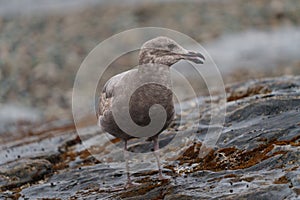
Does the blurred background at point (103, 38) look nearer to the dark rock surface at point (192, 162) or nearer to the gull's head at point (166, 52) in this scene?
the dark rock surface at point (192, 162)

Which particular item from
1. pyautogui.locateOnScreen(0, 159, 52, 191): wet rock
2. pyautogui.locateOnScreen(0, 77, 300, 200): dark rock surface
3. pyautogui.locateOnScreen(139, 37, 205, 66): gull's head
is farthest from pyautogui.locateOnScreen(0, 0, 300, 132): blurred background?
pyautogui.locateOnScreen(139, 37, 205, 66): gull's head

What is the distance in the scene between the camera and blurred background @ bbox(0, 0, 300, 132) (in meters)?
24.8

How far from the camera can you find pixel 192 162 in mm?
10594

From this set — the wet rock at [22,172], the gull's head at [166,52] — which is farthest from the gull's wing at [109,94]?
the wet rock at [22,172]

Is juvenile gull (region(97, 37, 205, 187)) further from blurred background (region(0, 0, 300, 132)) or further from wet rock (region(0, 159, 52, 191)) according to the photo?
blurred background (region(0, 0, 300, 132))

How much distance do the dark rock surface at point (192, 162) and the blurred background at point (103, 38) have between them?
29.0 ft

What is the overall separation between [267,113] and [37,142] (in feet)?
24.0

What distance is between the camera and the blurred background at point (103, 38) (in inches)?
975

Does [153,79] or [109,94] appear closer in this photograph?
[153,79]

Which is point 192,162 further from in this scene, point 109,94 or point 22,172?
point 22,172

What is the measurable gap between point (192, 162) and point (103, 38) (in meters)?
23.1

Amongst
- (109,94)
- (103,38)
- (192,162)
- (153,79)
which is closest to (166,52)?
(153,79)

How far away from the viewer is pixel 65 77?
2684 cm

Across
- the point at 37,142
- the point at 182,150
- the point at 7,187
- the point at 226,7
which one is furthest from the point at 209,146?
the point at 226,7
